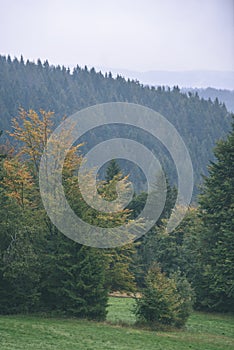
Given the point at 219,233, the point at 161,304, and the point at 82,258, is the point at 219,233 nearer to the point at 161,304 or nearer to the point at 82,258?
the point at 161,304

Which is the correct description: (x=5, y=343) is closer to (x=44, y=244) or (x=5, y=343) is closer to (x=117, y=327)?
(x=117, y=327)

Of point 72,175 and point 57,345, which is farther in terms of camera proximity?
point 72,175

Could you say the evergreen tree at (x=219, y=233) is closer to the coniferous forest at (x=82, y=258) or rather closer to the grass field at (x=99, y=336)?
the coniferous forest at (x=82, y=258)

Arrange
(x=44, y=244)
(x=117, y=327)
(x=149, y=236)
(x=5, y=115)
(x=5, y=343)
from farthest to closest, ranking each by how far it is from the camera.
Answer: (x=5, y=115) → (x=149, y=236) → (x=44, y=244) → (x=117, y=327) → (x=5, y=343)

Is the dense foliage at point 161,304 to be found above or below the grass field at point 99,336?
above

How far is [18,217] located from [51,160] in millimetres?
5205

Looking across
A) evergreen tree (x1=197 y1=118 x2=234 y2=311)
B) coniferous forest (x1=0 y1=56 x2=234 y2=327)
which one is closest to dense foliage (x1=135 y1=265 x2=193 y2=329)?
coniferous forest (x1=0 y1=56 x2=234 y2=327)

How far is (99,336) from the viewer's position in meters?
20.3

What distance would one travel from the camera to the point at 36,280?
2358 centimetres

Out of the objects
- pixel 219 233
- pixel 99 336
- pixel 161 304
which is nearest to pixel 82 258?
pixel 161 304

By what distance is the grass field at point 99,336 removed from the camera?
18184mm

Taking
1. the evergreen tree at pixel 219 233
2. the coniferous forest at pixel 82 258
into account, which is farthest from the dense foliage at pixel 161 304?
the evergreen tree at pixel 219 233

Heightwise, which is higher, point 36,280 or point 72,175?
point 72,175

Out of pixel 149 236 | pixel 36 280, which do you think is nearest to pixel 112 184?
pixel 36 280
